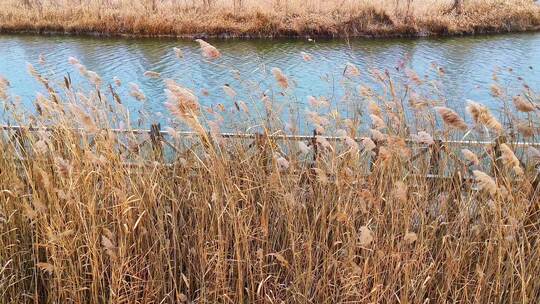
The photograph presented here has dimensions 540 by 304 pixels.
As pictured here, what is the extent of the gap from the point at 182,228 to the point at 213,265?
0.30m

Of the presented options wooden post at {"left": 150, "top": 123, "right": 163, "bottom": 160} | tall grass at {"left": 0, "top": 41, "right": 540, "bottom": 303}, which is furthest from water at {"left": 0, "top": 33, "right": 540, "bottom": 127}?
tall grass at {"left": 0, "top": 41, "right": 540, "bottom": 303}

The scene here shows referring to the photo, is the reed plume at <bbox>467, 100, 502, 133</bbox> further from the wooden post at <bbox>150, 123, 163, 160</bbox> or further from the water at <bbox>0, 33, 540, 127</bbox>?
the water at <bbox>0, 33, 540, 127</bbox>

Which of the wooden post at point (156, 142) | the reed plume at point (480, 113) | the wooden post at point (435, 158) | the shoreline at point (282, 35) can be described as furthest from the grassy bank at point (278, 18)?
the reed plume at point (480, 113)

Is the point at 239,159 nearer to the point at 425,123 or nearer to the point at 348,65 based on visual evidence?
the point at 348,65

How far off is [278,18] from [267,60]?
13.5 ft

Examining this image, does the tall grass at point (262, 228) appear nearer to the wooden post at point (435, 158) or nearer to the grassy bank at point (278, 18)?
the wooden post at point (435, 158)

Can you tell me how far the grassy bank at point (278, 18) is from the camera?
51.5 feet

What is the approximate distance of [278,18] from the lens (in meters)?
16.2

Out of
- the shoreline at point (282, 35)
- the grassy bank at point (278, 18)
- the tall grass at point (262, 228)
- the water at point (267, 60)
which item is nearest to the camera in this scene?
the tall grass at point (262, 228)

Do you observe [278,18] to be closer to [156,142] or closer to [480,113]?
[156,142]

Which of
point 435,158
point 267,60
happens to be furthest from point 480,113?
point 267,60

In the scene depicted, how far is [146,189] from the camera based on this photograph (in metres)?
2.57

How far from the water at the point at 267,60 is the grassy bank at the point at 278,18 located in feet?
2.25

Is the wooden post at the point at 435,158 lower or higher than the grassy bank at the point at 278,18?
lower
